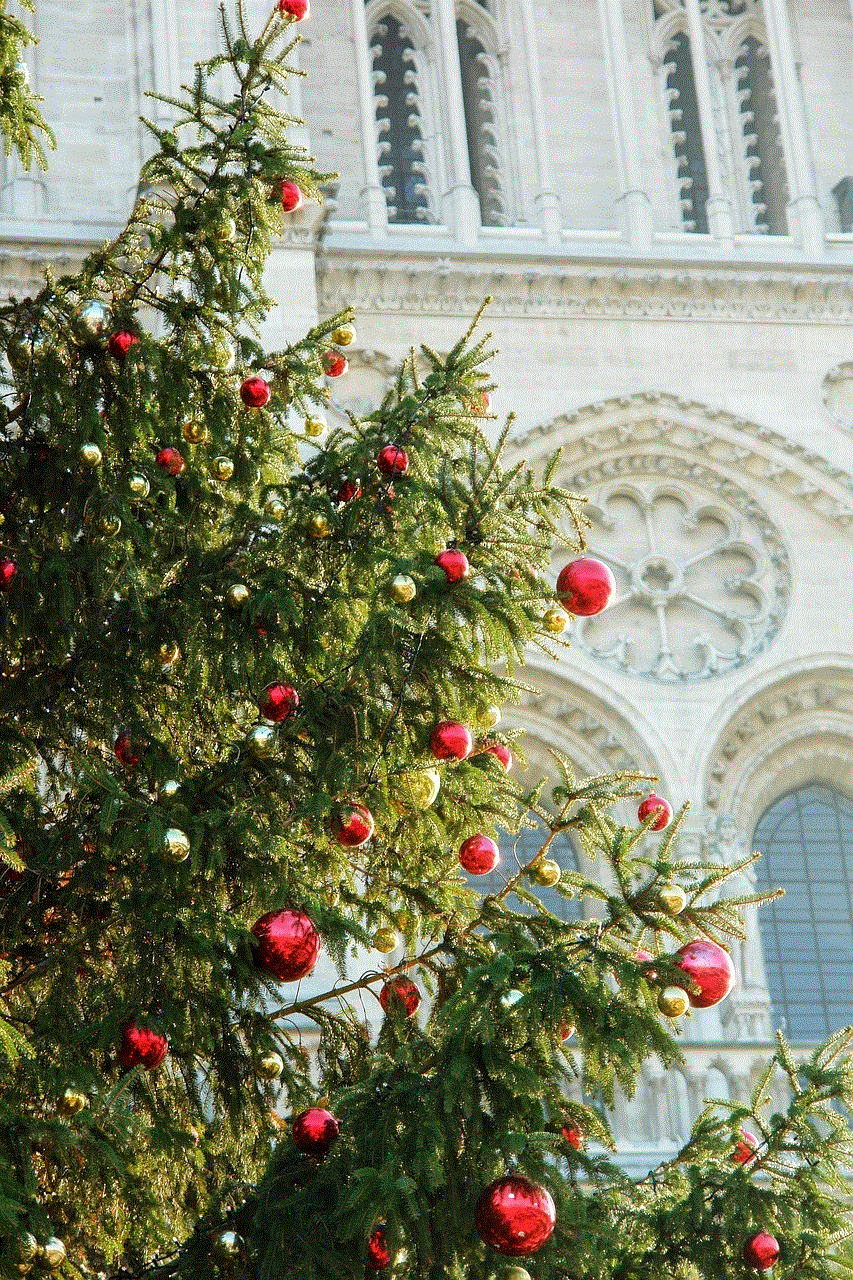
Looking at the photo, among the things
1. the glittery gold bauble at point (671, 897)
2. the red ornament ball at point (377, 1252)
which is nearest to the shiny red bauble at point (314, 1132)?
the red ornament ball at point (377, 1252)

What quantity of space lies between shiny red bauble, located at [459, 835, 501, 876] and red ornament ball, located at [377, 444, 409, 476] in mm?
1071

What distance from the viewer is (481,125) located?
46.3 ft

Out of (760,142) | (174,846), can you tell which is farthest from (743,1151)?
(760,142)

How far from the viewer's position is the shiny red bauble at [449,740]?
5293 mm

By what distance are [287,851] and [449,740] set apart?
53cm

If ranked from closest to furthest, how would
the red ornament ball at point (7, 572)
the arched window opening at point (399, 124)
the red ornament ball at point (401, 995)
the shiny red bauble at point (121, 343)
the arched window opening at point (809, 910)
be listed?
the red ornament ball at point (401, 995) → the red ornament ball at point (7, 572) → the shiny red bauble at point (121, 343) → the arched window opening at point (809, 910) → the arched window opening at point (399, 124)

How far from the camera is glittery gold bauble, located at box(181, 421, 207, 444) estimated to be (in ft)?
19.6

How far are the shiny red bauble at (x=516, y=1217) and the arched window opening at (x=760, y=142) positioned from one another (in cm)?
1058

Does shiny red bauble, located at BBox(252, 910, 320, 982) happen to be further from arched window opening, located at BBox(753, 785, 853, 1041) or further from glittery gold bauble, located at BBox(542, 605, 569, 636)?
arched window opening, located at BBox(753, 785, 853, 1041)

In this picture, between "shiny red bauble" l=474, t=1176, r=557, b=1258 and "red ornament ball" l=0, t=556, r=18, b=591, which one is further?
"red ornament ball" l=0, t=556, r=18, b=591

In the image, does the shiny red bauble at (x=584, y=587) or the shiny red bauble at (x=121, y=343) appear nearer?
the shiny red bauble at (x=584, y=587)

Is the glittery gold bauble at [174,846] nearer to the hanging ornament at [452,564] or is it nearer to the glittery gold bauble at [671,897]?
the hanging ornament at [452,564]

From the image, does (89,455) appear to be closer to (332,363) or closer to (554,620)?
(332,363)

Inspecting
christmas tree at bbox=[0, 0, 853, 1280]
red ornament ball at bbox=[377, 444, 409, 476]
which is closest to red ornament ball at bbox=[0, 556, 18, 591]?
christmas tree at bbox=[0, 0, 853, 1280]
